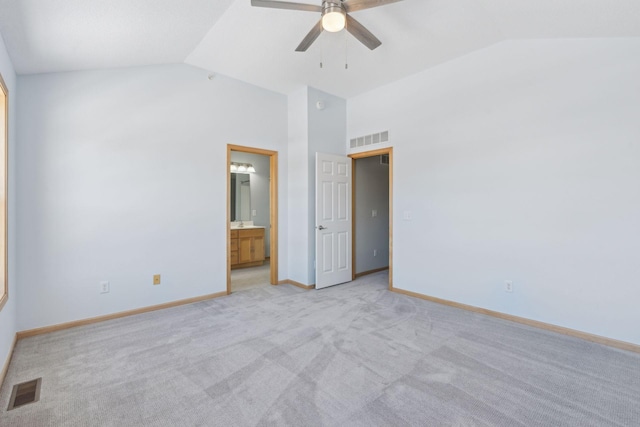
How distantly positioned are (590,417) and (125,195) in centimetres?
419

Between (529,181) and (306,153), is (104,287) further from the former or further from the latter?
(529,181)

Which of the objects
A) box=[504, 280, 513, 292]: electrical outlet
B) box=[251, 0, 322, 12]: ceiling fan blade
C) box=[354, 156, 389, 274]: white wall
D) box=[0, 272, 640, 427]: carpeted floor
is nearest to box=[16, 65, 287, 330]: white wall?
box=[0, 272, 640, 427]: carpeted floor

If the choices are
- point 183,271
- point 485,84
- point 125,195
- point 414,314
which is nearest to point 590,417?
point 414,314

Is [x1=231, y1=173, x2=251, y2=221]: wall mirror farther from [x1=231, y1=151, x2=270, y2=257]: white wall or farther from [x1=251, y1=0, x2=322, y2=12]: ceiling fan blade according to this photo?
[x1=251, y1=0, x2=322, y2=12]: ceiling fan blade

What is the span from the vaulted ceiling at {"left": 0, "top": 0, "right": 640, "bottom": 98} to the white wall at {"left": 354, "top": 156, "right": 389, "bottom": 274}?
6.06 feet

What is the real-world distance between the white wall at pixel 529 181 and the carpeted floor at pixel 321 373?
467 mm

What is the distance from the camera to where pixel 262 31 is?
9.46ft

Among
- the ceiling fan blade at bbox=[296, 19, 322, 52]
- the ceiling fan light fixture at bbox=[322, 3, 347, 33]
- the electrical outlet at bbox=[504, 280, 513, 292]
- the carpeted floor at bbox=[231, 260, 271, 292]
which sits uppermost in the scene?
the ceiling fan blade at bbox=[296, 19, 322, 52]

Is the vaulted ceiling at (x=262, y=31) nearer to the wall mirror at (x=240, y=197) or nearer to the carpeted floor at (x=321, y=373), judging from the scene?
the carpeted floor at (x=321, y=373)

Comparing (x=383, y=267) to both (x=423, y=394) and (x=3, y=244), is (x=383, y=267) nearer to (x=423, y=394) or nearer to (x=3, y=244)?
(x=423, y=394)

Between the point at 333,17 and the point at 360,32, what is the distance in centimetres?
38

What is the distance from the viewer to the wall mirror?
20.5ft

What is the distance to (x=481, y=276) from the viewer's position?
10.8 ft

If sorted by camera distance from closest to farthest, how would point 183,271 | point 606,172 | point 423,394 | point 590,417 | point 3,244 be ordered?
point 590,417
point 423,394
point 3,244
point 606,172
point 183,271
